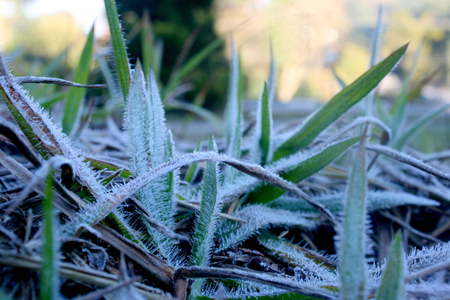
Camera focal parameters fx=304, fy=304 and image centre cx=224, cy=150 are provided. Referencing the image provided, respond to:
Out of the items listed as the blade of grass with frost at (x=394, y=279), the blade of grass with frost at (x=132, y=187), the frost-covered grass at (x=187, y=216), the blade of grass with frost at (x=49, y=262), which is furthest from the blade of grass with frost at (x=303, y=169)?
the blade of grass with frost at (x=49, y=262)

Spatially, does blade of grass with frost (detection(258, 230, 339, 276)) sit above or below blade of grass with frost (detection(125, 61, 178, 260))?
below

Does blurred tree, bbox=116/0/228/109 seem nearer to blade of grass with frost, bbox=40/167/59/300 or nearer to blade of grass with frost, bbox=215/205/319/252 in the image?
blade of grass with frost, bbox=215/205/319/252

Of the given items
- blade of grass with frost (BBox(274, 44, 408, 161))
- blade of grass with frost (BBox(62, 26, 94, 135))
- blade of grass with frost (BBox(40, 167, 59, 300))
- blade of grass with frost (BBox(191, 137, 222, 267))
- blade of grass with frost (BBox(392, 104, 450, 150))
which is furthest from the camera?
blade of grass with frost (BBox(392, 104, 450, 150))

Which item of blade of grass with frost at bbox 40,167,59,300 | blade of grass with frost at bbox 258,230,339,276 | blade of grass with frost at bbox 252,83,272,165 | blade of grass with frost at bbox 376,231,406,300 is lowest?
blade of grass with frost at bbox 40,167,59,300

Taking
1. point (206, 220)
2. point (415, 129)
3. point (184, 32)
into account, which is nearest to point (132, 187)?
point (206, 220)

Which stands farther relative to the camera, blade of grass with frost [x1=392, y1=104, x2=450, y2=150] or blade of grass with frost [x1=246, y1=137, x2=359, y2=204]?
blade of grass with frost [x1=392, y1=104, x2=450, y2=150]

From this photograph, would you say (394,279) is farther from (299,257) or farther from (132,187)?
(132,187)

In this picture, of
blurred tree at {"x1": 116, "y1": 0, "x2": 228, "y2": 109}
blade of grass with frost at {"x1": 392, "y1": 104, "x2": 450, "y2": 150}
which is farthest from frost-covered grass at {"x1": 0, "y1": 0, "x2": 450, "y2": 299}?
blurred tree at {"x1": 116, "y1": 0, "x2": 228, "y2": 109}

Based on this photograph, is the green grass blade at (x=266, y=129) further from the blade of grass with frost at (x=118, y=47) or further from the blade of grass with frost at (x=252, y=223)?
the blade of grass with frost at (x=118, y=47)
